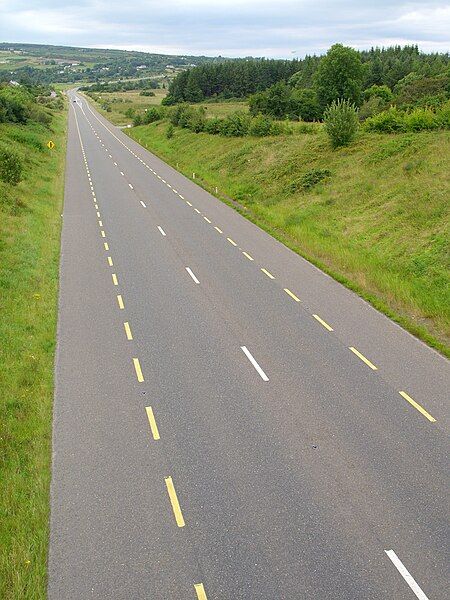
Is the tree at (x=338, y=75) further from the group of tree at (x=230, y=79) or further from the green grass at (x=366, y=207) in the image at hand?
the group of tree at (x=230, y=79)

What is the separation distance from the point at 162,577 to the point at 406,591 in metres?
3.49

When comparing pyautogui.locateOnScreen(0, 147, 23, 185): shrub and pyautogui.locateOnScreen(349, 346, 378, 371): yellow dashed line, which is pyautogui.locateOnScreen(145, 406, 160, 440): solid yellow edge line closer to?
pyautogui.locateOnScreen(349, 346, 378, 371): yellow dashed line

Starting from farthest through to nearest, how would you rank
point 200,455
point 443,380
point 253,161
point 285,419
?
point 253,161 < point 443,380 < point 285,419 < point 200,455

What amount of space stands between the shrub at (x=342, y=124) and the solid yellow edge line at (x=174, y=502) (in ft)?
111

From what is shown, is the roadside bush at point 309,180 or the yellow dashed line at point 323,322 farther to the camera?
the roadside bush at point 309,180

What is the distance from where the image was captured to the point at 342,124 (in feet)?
123

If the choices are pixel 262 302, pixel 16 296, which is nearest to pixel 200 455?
pixel 262 302

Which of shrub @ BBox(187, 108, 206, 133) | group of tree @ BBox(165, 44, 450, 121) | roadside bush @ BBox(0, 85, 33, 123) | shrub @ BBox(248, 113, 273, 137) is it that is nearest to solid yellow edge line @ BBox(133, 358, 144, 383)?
shrub @ BBox(248, 113, 273, 137)

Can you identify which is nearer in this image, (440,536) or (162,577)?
(162,577)

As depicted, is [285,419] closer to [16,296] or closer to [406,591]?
[406,591]

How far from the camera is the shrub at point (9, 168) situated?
A: 104 feet

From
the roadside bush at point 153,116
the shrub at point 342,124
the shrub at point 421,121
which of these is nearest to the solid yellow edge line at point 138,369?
the shrub at point 421,121

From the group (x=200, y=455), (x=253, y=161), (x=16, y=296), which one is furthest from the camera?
(x=253, y=161)

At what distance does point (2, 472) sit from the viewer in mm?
9477
